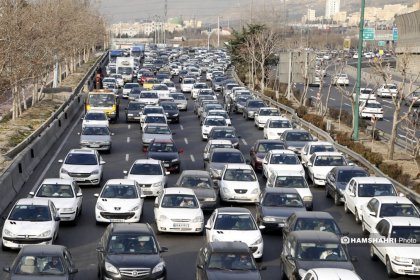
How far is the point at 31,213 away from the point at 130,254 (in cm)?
444

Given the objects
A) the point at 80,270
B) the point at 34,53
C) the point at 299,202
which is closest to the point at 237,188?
the point at 299,202

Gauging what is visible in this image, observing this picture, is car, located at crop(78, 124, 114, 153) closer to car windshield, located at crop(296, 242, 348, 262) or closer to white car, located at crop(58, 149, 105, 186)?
white car, located at crop(58, 149, 105, 186)

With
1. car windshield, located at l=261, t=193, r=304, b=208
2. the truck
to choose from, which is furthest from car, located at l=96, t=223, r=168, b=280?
the truck

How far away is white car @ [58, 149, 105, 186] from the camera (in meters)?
30.9

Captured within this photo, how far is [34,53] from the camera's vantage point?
56.3m

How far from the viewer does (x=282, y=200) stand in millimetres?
25219

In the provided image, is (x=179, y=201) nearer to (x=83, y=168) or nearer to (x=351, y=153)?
(x=83, y=168)

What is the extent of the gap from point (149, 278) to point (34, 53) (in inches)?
1598

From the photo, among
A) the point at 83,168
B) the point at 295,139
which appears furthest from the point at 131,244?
the point at 295,139

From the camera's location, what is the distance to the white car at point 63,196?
24734 millimetres

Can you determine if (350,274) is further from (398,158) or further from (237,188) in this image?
(398,158)

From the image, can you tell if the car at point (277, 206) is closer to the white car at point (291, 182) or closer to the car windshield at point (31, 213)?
the white car at point (291, 182)

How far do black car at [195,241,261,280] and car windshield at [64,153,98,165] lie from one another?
45.9 feet

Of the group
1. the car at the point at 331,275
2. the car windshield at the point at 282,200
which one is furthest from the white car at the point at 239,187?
the car at the point at 331,275
